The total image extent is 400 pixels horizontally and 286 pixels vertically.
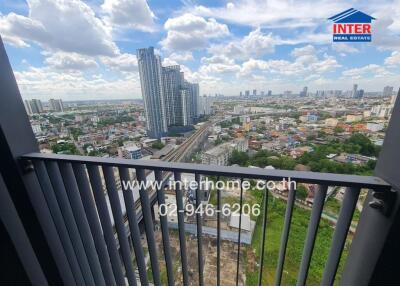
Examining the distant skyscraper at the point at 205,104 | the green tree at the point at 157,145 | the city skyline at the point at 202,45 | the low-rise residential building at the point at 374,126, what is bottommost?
the green tree at the point at 157,145

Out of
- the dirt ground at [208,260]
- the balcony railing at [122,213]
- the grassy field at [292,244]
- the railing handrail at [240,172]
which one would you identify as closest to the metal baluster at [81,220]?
the balcony railing at [122,213]

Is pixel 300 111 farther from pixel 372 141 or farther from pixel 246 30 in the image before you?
pixel 246 30

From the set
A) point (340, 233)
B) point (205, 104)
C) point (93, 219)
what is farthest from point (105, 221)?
point (340, 233)

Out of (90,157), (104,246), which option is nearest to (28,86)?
(90,157)

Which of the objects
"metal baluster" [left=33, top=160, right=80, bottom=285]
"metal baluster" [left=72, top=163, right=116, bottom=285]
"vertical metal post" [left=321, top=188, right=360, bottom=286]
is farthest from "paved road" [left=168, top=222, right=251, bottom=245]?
"metal baluster" [left=33, top=160, right=80, bottom=285]

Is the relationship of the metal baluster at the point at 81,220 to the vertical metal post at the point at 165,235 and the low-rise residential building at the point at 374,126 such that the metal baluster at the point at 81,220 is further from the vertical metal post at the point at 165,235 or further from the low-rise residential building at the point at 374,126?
the low-rise residential building at the point at 374,126

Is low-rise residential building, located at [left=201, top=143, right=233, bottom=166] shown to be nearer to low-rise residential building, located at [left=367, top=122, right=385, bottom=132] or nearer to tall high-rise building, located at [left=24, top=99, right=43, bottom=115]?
low-rise residential building, located at [left=367, top=122, right=385, bottom=132]
